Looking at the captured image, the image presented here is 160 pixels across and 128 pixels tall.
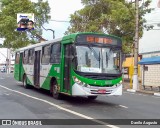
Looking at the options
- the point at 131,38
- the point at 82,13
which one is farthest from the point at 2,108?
the point at 82,13

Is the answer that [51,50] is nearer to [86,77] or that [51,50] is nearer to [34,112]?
[86,77]

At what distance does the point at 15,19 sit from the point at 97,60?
34.0 metres

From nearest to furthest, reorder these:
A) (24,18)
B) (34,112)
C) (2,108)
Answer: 1. (34,112)
2. (2,108)
3. (24,18)

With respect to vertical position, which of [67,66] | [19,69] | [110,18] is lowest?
[19,69]

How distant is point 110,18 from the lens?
33.7 metres

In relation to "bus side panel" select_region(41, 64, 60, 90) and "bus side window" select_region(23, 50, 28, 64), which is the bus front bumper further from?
"bus side window" select_region(23, 50, 28, 64)

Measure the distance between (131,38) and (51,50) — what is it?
17.2 metres

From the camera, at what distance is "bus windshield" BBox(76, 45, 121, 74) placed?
13922 millimetres

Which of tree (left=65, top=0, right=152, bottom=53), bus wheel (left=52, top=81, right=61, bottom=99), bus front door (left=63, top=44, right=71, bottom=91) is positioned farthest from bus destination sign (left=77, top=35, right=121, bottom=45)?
tree (left=65, top=0, right=152, bottom=53)

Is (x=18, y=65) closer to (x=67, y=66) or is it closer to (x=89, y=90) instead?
(x=67, y=66)

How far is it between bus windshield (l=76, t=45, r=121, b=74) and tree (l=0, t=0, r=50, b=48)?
107 ft

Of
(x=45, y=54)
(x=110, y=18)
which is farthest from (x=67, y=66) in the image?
(x=110, y=18)

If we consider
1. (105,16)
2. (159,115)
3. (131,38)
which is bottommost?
(159,115)

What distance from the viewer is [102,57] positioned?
1416 cm
